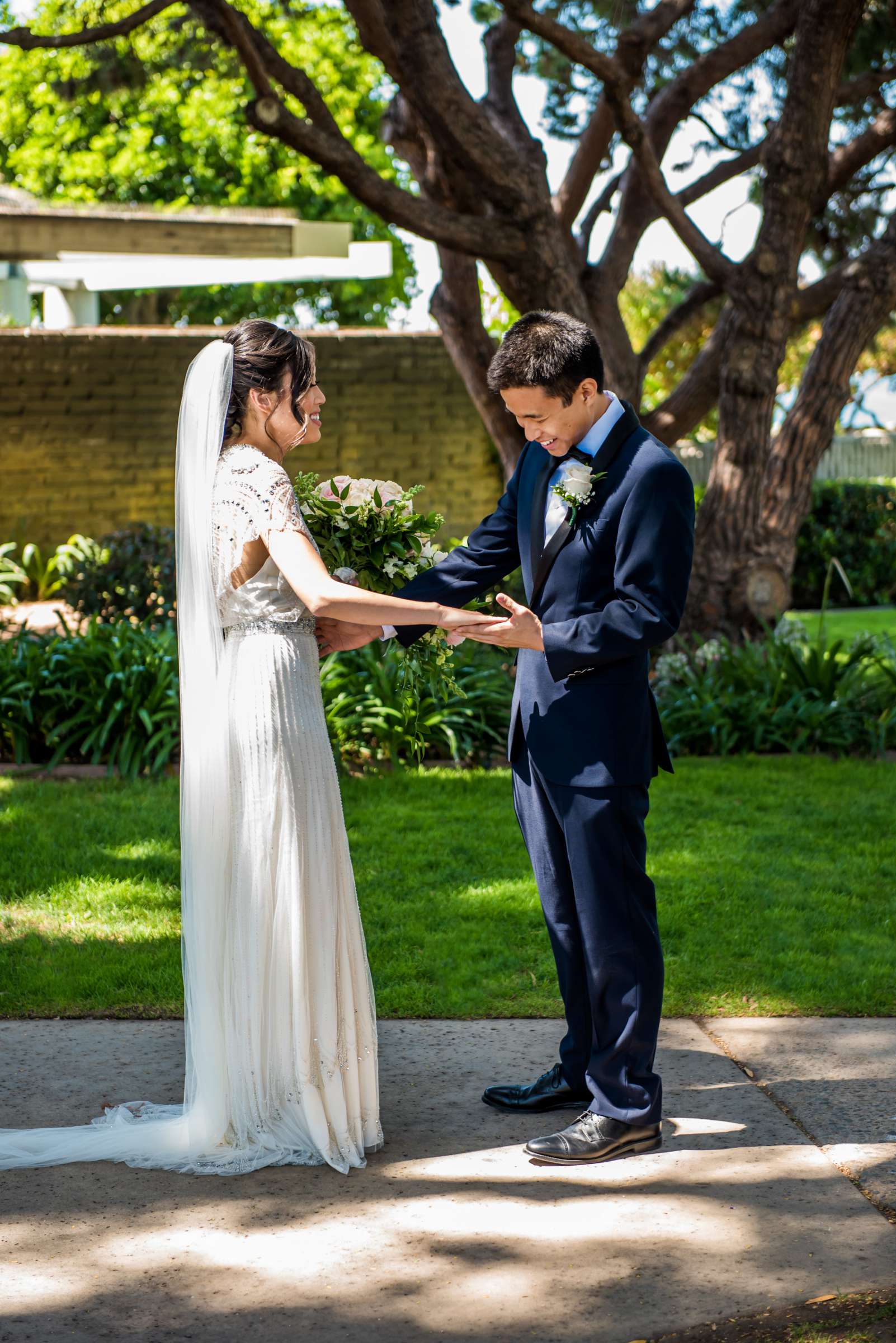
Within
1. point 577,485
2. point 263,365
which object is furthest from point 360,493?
point 577,485

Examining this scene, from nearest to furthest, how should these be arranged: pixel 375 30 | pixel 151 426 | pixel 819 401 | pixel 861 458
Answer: pixel 375 30 < pixel 819 401 < pixel 151 426 < pixel 861 458

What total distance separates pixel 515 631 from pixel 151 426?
1136cm

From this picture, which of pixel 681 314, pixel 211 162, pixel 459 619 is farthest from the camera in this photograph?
pixel 211 162

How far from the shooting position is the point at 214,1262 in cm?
311

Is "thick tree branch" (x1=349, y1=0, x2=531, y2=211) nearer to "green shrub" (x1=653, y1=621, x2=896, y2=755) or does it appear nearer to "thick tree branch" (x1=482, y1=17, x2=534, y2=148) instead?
"thick tree branch" (x1=482, y1=17, x2=534, y2=148)

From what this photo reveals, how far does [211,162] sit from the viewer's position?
33.7m

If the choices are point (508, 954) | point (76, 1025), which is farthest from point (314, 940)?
point (508, 954)

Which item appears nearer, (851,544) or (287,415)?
(287,415)

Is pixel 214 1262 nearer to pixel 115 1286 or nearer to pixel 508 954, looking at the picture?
pixel 115 1286

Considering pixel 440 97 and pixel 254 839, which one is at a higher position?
pixel 440 97

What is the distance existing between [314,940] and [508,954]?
1720 mm

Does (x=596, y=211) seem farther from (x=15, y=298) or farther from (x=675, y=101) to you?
(x=15, y=298)

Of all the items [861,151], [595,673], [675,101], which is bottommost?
[595,673]

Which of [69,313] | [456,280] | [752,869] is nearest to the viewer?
[752,869]
